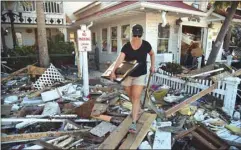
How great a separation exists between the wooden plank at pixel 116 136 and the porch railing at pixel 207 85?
272cm

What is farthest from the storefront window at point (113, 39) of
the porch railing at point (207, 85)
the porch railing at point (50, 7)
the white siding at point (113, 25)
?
the porch railing at point (50, 7)

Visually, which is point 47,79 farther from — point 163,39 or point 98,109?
point 163,39

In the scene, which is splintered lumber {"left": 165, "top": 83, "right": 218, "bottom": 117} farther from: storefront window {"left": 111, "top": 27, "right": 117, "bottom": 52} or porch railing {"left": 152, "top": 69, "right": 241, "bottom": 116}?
storefront window {"left": 111, "top": 27, "right": 117, "bottom": 52}

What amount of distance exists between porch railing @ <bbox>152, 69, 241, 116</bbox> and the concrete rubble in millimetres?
125

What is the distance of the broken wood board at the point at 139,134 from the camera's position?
2995 millimetres

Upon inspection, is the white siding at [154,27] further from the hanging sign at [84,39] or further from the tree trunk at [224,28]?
the hanging sign at [84,39]

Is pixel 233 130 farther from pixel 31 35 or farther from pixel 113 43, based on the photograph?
pixel 31 35

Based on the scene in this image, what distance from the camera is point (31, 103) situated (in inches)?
209

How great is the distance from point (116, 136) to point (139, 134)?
0.41 m

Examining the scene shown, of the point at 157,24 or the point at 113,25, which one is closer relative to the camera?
the point at 157,24

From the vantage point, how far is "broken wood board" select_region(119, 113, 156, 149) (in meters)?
3.00

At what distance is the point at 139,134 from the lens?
329 centimetres

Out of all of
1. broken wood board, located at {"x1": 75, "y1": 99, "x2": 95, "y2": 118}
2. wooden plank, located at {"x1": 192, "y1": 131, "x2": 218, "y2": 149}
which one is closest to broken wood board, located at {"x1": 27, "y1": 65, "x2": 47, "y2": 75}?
broken wood board, located at {"x1": 75, "y1": 99, "x2": 95, "y2": 118}

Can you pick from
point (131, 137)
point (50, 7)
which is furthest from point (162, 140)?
point (50, 7)
